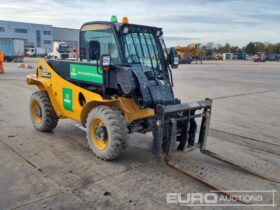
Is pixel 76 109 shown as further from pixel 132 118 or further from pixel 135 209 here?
pixel 135 209

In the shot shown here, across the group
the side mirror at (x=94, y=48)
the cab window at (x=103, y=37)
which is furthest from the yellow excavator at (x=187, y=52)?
the side mirror at (x=94, y=48)

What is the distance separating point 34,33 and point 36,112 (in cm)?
8849

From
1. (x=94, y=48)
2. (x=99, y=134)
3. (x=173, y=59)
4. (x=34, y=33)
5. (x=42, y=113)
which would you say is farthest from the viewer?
(x=34, y=33)

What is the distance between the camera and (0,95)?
1145 cm

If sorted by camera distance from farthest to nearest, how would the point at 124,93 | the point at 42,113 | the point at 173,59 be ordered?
the point at 42,113
the point at 173,59
the point at 124,93

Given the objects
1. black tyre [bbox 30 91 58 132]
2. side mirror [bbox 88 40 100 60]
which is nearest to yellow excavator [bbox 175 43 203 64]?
black tyre [bbox 30 91 58 132]

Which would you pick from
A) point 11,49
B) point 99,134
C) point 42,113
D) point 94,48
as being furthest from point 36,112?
point 11,49

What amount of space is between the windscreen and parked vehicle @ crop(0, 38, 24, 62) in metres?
36.6

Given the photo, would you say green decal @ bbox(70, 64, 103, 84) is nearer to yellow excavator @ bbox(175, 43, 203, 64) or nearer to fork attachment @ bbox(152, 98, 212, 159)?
fork attachment @ bbox(152, 98, 212, 159)

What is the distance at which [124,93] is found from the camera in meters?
4.83

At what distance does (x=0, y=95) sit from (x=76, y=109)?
7332mm

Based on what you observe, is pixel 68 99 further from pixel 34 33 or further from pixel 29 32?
pixel 34 33

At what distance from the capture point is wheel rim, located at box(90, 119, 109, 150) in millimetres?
4891

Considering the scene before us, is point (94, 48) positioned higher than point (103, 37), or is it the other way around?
point (103, 37)
